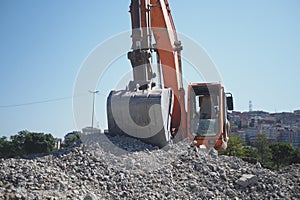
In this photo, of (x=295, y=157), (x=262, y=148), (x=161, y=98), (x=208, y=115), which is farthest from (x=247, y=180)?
(x=262, y=148)

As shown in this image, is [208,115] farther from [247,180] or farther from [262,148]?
[262,148]

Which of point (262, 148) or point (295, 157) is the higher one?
point (262, 148)

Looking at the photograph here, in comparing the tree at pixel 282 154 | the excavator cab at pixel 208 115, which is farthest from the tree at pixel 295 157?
the excavator cab at pixel 208 115

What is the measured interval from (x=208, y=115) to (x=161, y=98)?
2297mm

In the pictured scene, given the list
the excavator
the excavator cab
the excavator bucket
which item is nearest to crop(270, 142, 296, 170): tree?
the excavator

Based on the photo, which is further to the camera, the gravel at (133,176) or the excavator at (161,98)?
the excavator at (161,98)

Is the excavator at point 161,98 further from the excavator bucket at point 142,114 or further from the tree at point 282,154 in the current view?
the tree at point 282,154

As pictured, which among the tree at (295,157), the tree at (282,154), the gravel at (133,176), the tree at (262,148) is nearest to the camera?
the gravel at (133,176)

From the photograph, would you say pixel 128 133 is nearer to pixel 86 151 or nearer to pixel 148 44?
pixel 86 151

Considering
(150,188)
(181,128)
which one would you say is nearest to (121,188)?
(150,188)

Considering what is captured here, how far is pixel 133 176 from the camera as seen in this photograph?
19.4 feet

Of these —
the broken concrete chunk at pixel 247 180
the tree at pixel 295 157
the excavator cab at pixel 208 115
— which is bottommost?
the tree at pixel 295 157

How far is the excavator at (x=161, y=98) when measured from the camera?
299 inches

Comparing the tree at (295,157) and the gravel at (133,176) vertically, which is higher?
the gravel at (133,176)
